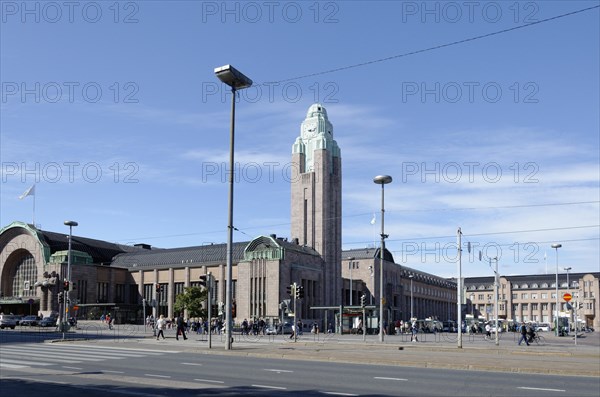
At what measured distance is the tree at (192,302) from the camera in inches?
3022

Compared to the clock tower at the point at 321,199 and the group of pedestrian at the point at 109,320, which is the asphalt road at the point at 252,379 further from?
the clock tower at the point at 321,199

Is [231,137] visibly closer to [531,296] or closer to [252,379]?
[252,379]

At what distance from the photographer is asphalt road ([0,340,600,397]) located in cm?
1527

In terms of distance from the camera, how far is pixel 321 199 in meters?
102

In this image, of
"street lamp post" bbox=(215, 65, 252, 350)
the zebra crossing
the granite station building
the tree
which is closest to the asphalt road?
the zebra crossing

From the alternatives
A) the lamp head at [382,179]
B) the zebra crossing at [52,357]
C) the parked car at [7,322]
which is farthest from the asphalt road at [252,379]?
the parked car at [7,322]

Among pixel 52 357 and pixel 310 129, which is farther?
pixel 310 129

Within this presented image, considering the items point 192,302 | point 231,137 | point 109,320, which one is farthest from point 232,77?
point 192,302

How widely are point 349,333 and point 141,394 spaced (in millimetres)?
50483

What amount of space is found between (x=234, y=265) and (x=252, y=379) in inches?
3227

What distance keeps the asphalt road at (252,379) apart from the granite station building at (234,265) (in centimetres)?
6366

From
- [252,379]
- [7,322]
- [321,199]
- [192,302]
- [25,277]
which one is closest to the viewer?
[252,379]

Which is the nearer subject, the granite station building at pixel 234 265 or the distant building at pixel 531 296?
the granite station building at pixel 234 265

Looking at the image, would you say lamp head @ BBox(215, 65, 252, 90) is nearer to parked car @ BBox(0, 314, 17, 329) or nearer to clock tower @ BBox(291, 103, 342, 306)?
parked car @ BBox(0, 314, 17, 329)
